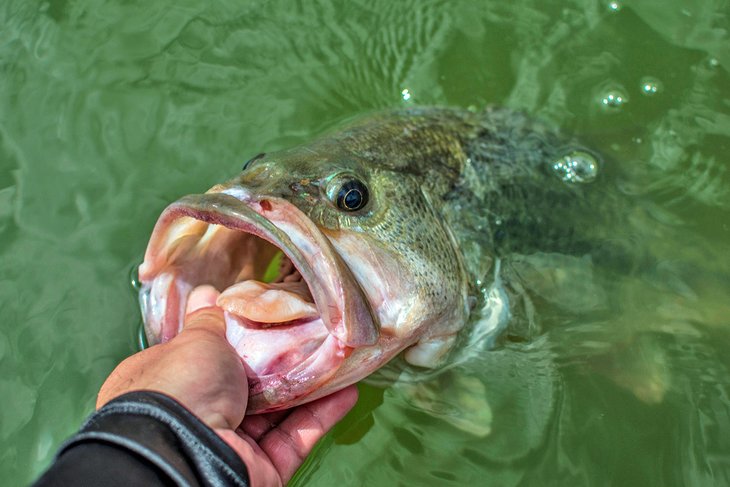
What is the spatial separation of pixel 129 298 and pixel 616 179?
2.59m

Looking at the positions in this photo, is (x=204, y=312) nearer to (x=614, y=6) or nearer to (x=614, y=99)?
(x=614, y=99)

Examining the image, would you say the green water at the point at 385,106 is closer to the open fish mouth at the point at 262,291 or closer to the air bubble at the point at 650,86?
the air bubble at the point at 650,86

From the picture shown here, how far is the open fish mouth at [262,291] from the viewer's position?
2.33 meters

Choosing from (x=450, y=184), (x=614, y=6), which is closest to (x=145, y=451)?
(x=450, y=184)

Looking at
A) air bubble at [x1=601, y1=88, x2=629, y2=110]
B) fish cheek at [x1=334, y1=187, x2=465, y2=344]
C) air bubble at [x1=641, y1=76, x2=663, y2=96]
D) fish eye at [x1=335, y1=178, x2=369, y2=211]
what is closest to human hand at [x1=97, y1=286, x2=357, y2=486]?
fish cheek at [x1=334, y1=187, x2=465, y2=344]

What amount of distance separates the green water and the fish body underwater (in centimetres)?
41

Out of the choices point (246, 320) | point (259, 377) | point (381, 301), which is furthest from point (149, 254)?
point (381, 301)

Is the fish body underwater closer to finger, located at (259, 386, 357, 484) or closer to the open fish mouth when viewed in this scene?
the open fish mouth

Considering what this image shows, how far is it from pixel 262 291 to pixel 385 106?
7.31ft

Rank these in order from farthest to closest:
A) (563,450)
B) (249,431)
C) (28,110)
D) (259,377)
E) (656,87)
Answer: (656,87), (28,110), (563,450), (249,431), (259,377)

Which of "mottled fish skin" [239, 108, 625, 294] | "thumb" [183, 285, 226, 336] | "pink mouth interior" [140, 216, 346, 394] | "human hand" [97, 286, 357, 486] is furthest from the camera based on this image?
"mottled fish skin" [239, 108, 625, 294]

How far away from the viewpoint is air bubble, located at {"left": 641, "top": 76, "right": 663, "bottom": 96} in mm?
4633

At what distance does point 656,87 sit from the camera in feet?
15.3

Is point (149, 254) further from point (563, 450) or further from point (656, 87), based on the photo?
point (656, 87)
